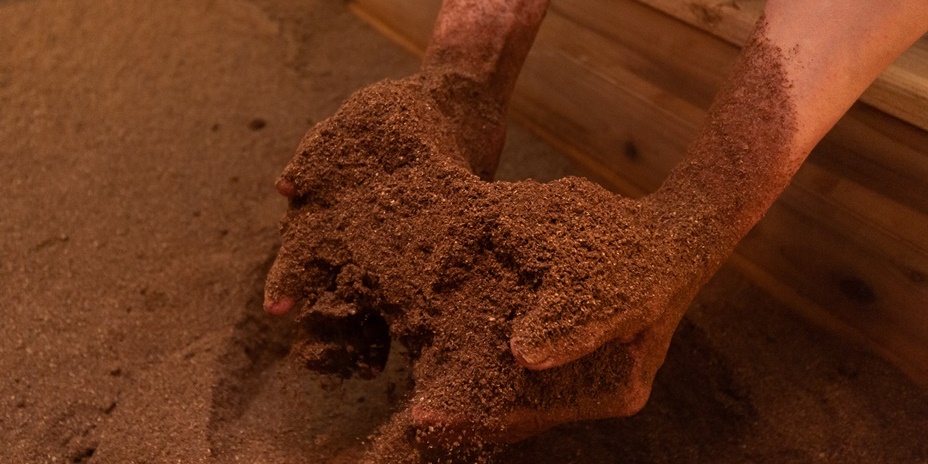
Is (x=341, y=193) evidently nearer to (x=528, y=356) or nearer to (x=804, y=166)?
(x=528, y=356)

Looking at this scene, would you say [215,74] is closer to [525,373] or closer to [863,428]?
[525,373]

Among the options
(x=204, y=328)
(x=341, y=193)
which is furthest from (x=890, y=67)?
(x=204, y=328)

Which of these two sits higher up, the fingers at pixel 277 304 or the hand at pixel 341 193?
the hand at pixel 341 193

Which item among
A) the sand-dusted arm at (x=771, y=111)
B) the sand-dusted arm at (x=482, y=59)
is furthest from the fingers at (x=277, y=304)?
the sand-dusted arm at (x=771, y=111)

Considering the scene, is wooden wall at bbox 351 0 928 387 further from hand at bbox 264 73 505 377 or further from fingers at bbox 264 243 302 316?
fingers at bbox 264 243 302 316

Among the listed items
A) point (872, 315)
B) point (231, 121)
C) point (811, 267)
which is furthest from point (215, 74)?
point (872, 315)

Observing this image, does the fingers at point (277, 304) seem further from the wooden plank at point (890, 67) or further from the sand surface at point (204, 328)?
the wooden plank at point (890, 67)

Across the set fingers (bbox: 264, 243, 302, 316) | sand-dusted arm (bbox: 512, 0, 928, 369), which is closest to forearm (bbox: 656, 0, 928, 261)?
sand-dusted arm (bbox: 512, 0, 928, 369)
